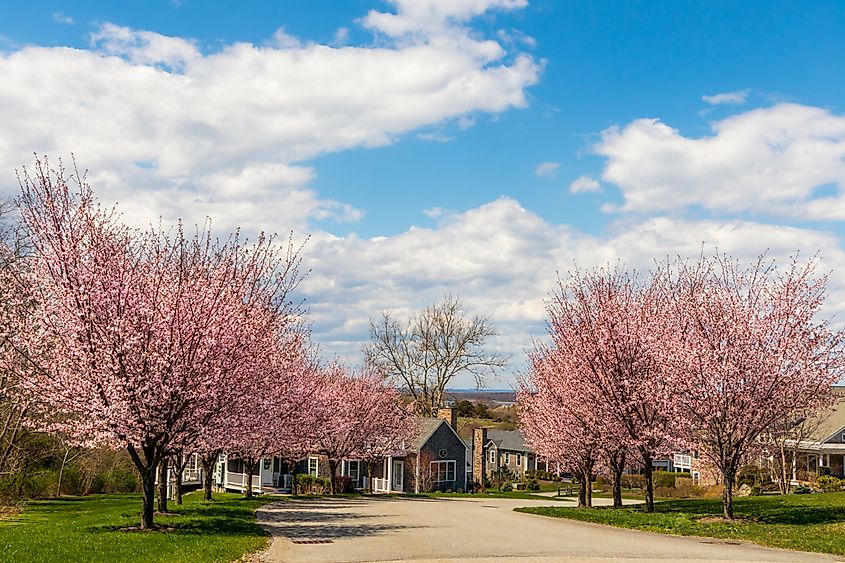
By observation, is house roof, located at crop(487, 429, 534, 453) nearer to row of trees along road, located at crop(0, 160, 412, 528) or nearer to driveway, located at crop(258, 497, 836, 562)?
driveway, located at crop(258, 497, 836, 562)

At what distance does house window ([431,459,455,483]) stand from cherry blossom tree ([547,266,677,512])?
32661mm

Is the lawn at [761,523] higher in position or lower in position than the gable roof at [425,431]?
lower

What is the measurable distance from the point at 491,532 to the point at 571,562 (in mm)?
6850

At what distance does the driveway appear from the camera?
632 inches

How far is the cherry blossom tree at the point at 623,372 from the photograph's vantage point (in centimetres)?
2586

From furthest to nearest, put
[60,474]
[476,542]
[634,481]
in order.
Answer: [634,481] → [60,474] → [476,542]

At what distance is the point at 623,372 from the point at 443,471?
36.8m

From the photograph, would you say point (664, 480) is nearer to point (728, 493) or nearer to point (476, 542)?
point (728, 493)

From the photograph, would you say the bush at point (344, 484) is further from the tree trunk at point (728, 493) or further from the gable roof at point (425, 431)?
the tree trunk at point (728, 493)

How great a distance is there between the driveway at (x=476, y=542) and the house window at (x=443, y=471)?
1301 inches

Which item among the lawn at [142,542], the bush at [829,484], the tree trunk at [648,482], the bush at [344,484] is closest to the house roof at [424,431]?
the bush at [344,484]

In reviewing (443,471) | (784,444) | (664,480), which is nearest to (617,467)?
(784,444)

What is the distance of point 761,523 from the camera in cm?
2212

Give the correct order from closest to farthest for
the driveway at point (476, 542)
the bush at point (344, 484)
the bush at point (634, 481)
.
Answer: the driveway at point (476, 542), the bush at point (344, 484), the bush at point (634, 481)
